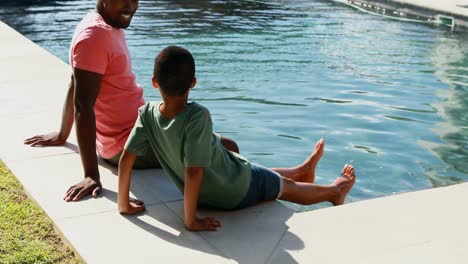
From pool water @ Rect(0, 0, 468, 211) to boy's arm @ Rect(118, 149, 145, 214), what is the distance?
84.9 inches

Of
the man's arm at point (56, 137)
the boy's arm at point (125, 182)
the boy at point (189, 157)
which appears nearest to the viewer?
the boy at point (189, 157)

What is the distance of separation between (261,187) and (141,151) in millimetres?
742

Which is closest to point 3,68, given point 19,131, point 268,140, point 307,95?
point 19,131

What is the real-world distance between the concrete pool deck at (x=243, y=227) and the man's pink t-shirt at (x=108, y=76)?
9.8 inches

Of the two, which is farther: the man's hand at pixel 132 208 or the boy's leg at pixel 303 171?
the boy's leg at pixel 303 171

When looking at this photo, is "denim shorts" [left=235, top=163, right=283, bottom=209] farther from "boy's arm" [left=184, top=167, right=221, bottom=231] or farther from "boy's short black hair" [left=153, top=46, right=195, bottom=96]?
"boy's short black hair" [left=153, top=46, right=195, bottom=96]

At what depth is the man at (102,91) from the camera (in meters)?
4.43

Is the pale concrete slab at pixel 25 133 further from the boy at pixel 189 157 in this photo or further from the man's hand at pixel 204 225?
the man's hand at pixel 204 225

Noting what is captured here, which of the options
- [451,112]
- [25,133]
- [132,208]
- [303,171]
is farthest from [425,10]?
[132,208]

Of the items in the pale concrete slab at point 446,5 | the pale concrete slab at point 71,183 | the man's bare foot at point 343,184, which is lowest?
the man's bare foot at point 343,184

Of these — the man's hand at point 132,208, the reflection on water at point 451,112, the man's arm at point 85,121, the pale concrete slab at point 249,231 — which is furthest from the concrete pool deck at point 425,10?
the man's hand at point 132,208

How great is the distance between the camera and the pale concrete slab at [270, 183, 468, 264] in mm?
3756

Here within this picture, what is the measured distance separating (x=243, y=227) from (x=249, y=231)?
0.07m

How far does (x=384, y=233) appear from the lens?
401 cm
